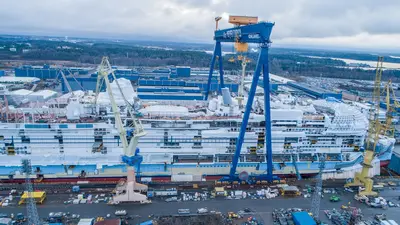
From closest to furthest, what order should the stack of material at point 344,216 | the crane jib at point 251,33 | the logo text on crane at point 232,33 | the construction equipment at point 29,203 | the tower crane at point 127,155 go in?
the construction equipment at point 29,203
the stack of material at point 344,216
the tower crane at point 127,155
the crane jib at point 251,33
the logo text on crane at point 232,33

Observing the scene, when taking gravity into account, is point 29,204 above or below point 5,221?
above

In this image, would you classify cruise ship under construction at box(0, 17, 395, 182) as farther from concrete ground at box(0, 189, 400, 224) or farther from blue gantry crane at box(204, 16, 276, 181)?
concrete ground at box(0, 189, 400, 224)

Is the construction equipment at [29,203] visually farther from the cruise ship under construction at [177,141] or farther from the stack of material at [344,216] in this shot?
the stack of material at [344,216]

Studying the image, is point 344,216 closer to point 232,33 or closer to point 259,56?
point 259,56

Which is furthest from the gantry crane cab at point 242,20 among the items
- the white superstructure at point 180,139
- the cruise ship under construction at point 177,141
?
the white superstructure at point 180,139

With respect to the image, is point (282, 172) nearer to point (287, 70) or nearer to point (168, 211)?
point (168, 211)

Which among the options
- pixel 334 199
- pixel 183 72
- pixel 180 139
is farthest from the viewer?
pixel 183 72

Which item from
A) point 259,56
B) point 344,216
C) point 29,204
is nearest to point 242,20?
point 259,56
